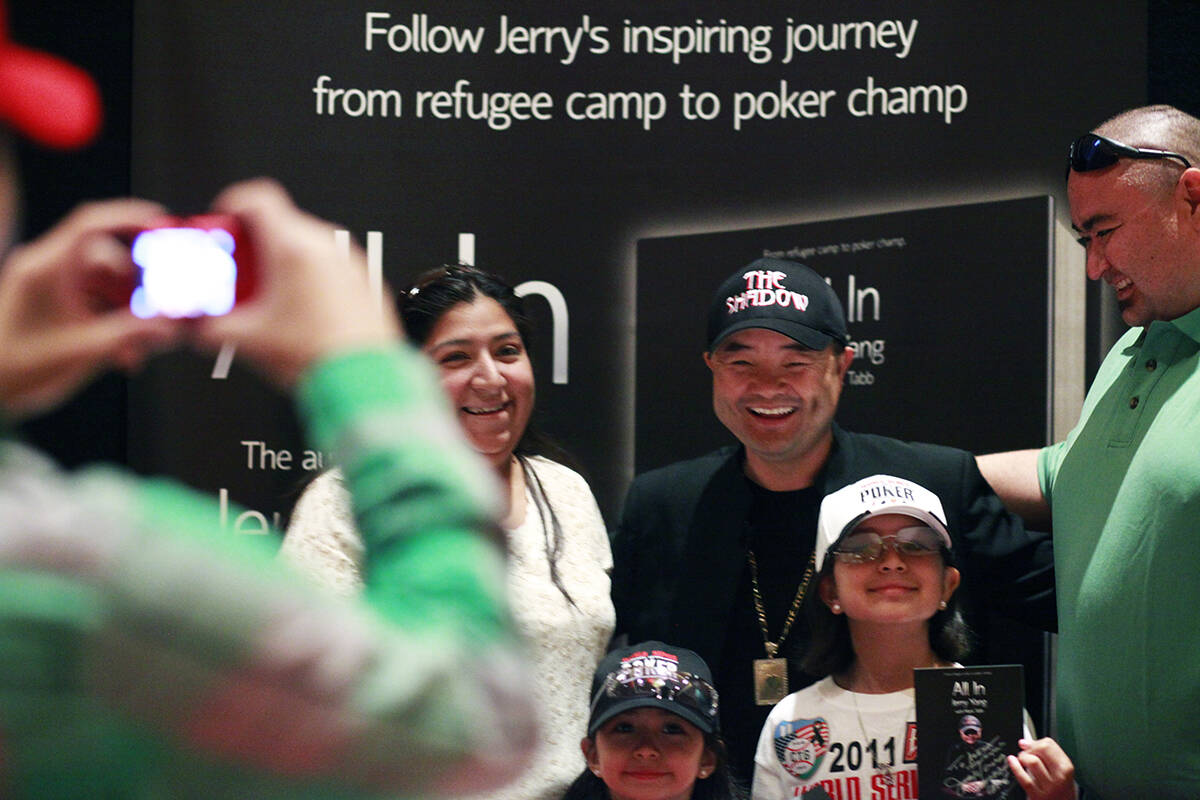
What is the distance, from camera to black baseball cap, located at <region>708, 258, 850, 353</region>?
289 cm

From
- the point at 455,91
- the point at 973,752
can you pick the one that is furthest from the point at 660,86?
the point at 973,752

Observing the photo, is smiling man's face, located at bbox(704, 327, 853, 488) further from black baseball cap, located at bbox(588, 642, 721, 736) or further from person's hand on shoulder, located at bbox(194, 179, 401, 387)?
person's hand on shoulder, located at bbox(194, 179, 401, 387)

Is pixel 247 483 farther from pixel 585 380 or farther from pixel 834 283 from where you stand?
pixel 834 283

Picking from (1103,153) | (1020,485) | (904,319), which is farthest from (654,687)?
(904,319)

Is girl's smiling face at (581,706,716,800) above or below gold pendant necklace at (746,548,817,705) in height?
below

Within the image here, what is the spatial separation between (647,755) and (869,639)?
21.1 inches

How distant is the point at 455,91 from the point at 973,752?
2.30 metres

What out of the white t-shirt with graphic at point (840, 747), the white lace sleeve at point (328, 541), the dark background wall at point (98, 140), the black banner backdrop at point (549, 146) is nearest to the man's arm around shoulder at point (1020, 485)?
the black banner backdrop at point (549, 146)

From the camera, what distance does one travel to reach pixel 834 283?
3613 mm

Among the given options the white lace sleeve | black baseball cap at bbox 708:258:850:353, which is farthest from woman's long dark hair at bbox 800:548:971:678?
the white lace sleeve

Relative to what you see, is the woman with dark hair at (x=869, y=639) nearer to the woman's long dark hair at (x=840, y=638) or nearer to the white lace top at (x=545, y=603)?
the woman's long dark hair at (x=840, y=638)

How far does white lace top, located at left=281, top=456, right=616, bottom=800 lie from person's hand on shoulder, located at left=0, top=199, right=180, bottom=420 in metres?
1.61

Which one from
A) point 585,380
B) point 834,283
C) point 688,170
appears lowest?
point 585,380

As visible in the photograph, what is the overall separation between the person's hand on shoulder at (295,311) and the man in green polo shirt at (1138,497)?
1.93 metres
